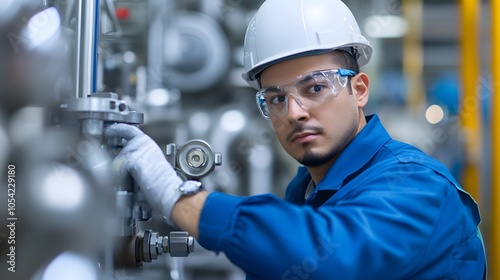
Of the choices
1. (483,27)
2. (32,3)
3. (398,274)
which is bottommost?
(398,274)

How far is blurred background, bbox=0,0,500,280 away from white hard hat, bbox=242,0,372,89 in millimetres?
337

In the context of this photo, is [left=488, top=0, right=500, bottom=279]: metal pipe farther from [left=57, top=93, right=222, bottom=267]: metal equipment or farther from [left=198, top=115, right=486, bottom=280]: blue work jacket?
[left=57, top=93, right=222, bottom=267]: metal equipment

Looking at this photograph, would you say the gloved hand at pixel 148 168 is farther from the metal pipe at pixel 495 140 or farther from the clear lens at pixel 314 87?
the metal pipe at pixel 495 140

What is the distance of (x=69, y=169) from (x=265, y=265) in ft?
1.34

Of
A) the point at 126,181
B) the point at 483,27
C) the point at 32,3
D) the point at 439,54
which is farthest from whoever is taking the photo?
the point at 439,54

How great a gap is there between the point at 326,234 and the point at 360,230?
5cm

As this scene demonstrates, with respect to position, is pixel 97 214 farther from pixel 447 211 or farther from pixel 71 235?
pixel 447 211

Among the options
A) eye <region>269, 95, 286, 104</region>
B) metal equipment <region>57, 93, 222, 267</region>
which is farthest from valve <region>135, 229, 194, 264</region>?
eye <region>269, 95, 286, 104</region>

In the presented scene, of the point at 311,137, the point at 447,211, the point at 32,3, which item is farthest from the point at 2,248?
the point at 447,211

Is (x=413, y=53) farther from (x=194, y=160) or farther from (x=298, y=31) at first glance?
(x=194, y=160)

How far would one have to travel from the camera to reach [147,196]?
915mm

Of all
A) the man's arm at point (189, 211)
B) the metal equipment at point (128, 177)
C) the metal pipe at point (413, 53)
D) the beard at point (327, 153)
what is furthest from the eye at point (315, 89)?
the metal pipe at point (413, 53)

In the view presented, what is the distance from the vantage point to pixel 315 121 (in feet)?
3.43

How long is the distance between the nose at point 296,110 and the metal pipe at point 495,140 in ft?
2.99
